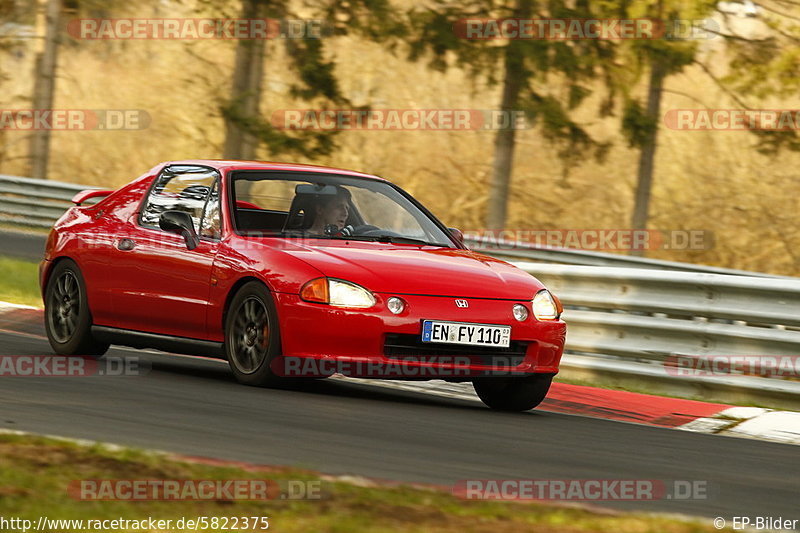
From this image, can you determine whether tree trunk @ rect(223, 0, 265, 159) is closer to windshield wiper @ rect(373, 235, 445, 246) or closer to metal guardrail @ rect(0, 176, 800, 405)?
metal guardrail @ rect(0, 176, 800, 405)

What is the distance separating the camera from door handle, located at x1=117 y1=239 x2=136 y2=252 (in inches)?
381

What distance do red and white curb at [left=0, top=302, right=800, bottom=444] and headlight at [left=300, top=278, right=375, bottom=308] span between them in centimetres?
176

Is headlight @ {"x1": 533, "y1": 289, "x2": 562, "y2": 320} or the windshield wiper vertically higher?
the windshield wiper

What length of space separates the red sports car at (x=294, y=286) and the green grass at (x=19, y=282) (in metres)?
3.90

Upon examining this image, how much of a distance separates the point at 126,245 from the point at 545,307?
9.51ft

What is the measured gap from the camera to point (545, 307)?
A: 8.79 metres

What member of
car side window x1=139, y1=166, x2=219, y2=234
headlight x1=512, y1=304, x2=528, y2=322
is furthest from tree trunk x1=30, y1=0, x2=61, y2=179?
headlight x1=512, y1=304, x2=528, y2=322

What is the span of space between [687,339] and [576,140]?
14.4m

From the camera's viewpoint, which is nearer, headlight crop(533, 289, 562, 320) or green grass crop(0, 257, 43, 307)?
headlight crop(533, 289, 562, 320)

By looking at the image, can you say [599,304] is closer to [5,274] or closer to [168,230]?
[168,230]

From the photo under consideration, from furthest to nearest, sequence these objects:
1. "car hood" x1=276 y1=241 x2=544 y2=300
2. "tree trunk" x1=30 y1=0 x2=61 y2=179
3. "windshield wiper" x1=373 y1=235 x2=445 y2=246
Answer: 1. "tree trunk" x1=30 y1=0 x2=61 y2=179
2. "windshield wiper" x1=373 y1=235 x2=445 y2=246
3. "car hood" x1=276 y1=241 x2=544 y2=300

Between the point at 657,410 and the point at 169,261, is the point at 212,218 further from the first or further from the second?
the point at 657,410

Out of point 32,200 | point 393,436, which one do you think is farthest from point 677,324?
point 32,200

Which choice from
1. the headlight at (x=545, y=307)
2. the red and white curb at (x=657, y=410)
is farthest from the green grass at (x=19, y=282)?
the headlight at (x=545, y=307)
